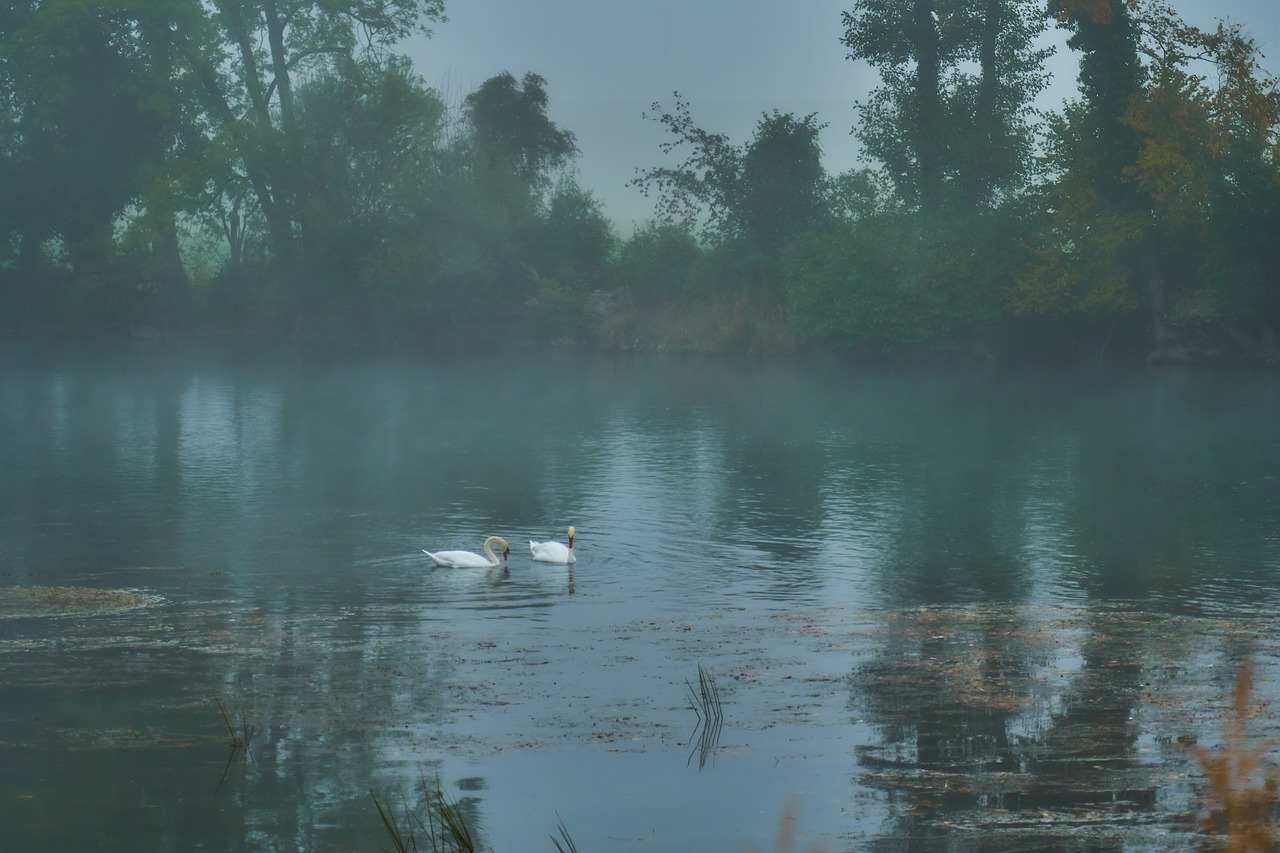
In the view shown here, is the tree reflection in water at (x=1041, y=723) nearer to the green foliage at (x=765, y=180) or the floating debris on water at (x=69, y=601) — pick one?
the floating debris on water at (x=69, y=601)

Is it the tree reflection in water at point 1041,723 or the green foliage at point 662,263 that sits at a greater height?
the green foliage at point 662,263

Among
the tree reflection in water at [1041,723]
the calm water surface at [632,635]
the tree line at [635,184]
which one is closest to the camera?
the tree reflection in water at [1041,723]

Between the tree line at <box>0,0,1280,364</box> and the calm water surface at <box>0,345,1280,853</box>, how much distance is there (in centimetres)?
2332

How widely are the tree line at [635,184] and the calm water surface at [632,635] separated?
2332cm

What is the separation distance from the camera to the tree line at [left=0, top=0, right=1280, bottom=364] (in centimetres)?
5338

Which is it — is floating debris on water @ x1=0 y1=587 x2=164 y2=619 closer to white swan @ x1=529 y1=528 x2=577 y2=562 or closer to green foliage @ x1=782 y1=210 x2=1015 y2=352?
white swan @ x1=529 y1=528 x2=577 y2=562

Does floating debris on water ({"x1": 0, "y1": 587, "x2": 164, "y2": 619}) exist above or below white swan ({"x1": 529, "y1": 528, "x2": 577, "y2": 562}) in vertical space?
below

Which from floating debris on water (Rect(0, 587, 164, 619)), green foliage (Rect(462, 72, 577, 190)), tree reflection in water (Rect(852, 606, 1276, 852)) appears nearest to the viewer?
tree reflection in water (Rect(852, 606, 1276, 852))

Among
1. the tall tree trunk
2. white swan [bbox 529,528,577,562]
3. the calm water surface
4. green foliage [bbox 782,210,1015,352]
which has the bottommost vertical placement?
the calm water surface

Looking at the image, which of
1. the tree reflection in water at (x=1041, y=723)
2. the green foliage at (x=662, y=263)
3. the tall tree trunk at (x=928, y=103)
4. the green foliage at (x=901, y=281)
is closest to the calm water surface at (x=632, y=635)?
the tree reflection in water at (x=1041, y=723)

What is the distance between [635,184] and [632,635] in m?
52.6

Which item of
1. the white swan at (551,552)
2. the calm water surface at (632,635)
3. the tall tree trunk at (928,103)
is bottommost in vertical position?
the calm water surface at (632,635)

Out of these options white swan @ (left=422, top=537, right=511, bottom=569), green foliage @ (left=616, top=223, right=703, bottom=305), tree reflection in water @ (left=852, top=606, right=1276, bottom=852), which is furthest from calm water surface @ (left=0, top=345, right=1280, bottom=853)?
green foliage @ (left=616, top=223, right=703, bottom=305)

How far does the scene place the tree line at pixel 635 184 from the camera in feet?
175
